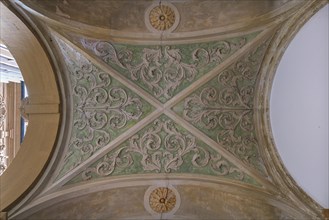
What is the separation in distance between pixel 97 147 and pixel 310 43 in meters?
3.41

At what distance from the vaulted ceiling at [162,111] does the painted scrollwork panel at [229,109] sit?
15 millimetres

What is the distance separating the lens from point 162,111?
5.77 meters

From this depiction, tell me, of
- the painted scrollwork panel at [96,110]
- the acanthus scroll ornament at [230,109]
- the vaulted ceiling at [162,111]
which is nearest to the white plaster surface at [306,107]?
the vaulted ceiling at [162,111]

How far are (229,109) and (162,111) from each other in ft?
3.36

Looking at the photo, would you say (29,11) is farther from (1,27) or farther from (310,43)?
(310,43)

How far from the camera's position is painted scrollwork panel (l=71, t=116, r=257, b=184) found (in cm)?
567

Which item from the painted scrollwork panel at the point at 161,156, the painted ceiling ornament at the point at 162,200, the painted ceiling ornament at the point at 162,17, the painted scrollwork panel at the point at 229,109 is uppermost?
the painted ceiling ornament at the point at 162,17

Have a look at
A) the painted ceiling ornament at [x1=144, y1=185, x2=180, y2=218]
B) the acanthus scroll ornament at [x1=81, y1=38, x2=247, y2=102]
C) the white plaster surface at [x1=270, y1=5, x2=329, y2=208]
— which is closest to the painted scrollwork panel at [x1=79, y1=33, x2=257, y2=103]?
the acanthus scroll ornament at [x1=81, y1=38, x2=247, y2=102]

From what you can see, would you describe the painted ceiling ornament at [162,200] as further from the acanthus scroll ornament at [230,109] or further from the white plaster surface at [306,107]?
the white plaster surface at [306,107]

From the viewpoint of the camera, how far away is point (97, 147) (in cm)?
573

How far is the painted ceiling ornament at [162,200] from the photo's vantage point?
5.62 meters

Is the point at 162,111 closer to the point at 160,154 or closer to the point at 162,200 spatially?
the point at 160,154

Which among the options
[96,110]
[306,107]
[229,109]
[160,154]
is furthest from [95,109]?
[306,107]

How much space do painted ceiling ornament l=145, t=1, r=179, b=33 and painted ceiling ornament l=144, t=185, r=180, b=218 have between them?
94.2 inches
